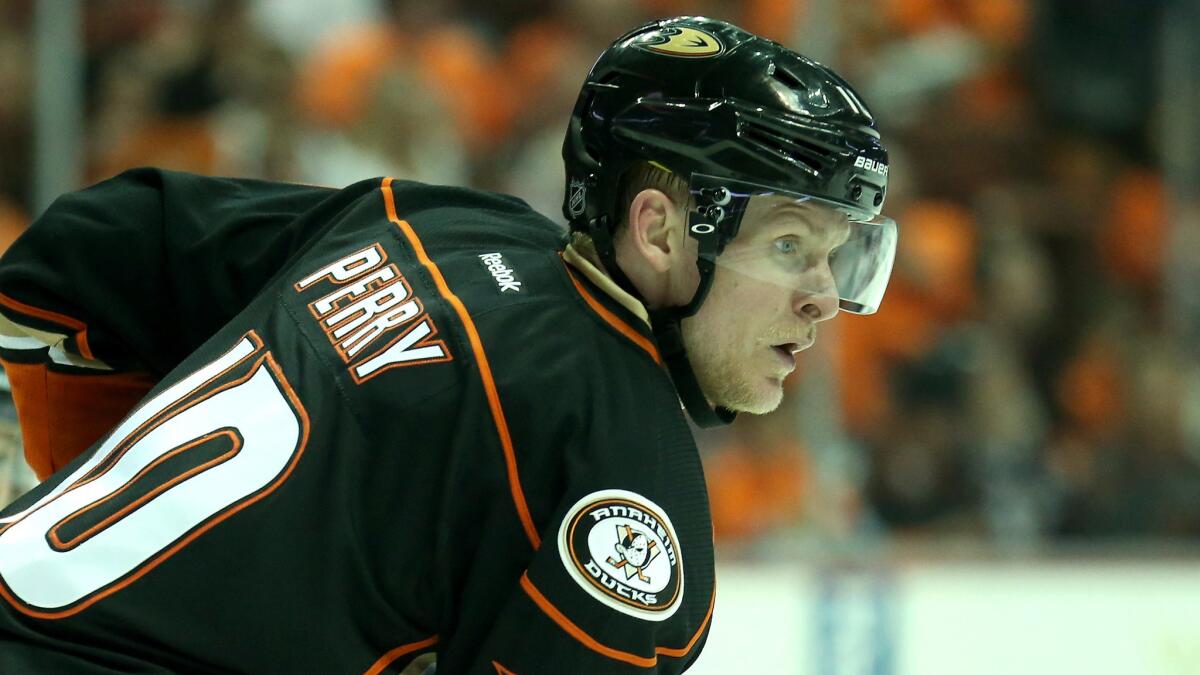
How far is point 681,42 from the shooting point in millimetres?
1921

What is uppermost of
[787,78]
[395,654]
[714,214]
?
[787,78]

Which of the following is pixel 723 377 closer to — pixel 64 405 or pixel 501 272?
pixel 501 272

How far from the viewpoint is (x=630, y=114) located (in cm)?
188

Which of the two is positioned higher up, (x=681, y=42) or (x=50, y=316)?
(x=681, y=42)

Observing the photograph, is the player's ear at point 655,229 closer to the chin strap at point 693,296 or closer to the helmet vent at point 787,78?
the chin strap at point 693,296

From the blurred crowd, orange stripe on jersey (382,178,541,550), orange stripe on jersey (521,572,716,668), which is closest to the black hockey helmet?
orange stripe on jersey (382,178,541,550)

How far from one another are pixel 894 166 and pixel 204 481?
330cm

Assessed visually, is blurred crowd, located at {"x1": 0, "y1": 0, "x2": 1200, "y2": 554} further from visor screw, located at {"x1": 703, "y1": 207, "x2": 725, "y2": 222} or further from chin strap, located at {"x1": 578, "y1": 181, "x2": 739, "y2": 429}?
visor screw, located at {"x1": 703, "y1": 207, "x2": 725, "y2": 222}

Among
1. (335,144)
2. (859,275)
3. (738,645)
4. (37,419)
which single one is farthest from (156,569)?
(335,144)

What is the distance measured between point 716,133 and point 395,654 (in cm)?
70

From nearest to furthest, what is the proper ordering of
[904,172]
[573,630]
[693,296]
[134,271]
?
[573,630] → [693,296] → [134,271] → [904,172]

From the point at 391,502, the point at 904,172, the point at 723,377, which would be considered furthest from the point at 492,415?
the point at 904,172

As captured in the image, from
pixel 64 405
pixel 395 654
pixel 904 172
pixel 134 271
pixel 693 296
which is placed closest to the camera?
pixel 395 654

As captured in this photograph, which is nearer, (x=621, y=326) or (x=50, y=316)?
(x=621, y=326)
